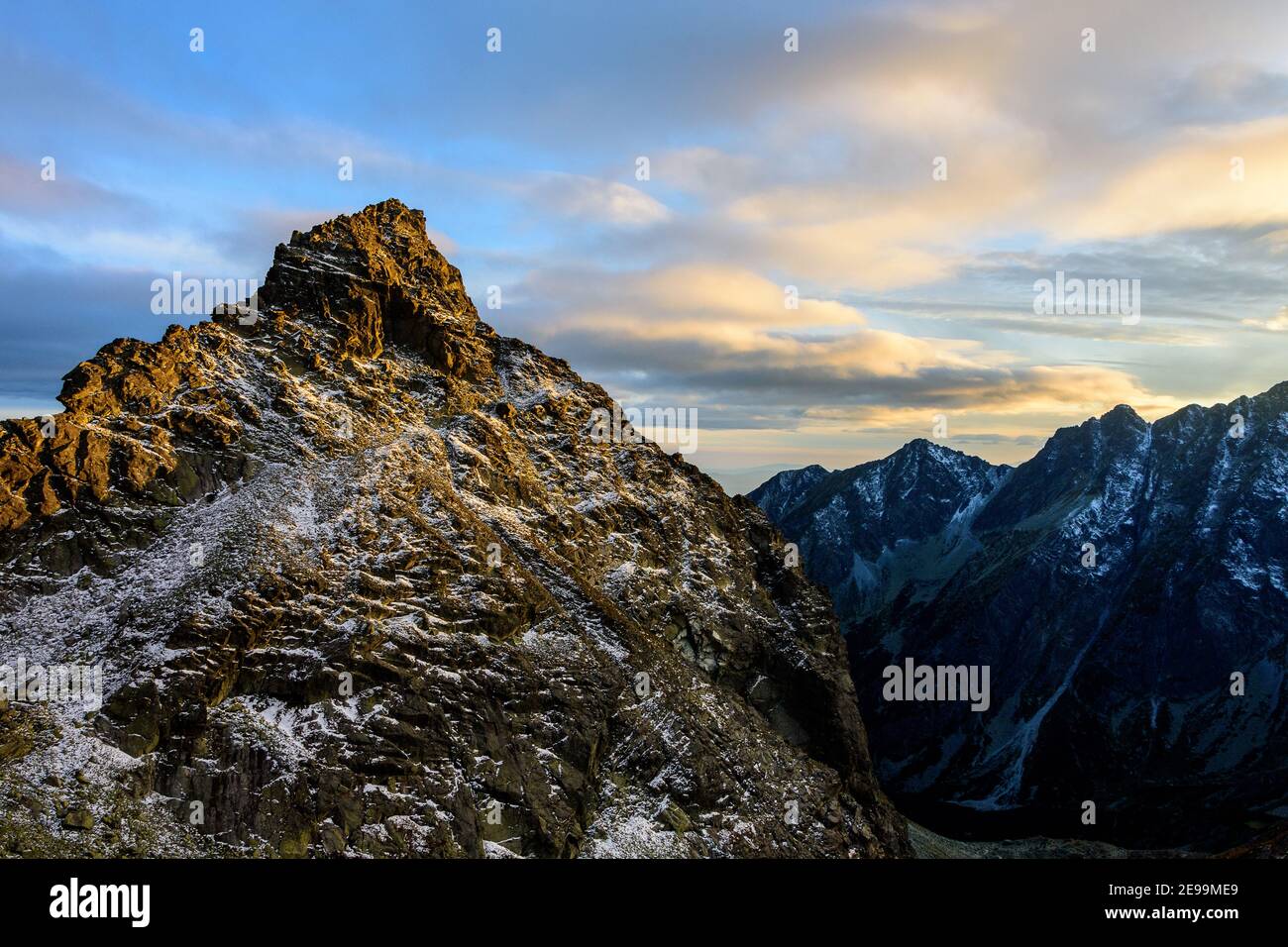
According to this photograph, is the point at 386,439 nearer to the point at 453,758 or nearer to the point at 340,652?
the point at 340,652

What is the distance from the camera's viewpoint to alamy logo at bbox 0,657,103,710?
268 ft

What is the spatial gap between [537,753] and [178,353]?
227 ft

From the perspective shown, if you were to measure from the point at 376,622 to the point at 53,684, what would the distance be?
99.1ft

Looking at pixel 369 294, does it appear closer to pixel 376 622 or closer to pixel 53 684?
pixel 376 622

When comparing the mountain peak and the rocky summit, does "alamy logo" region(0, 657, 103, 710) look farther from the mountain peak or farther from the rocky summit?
the mountain peak

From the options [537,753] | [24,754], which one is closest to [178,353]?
[24,754]
